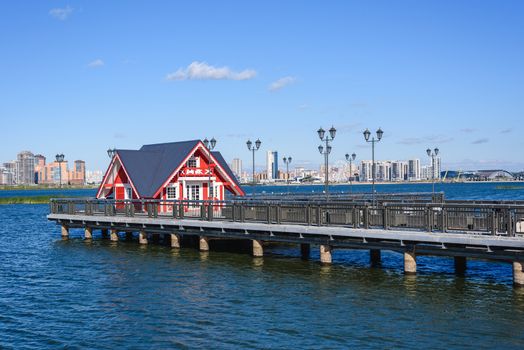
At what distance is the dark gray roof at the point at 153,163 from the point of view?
138 ft

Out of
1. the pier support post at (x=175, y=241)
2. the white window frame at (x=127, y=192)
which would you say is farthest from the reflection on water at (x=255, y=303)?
the white window frame at (x=127, y=192)

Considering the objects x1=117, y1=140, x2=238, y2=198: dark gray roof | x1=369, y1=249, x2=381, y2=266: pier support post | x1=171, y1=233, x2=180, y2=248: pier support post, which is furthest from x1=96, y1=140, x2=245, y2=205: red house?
x1=369, y1=249, x2=381, y2=266: pier support post

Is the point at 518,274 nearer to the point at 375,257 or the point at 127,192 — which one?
the point at 375,257

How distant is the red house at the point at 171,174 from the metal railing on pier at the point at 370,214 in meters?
2.76

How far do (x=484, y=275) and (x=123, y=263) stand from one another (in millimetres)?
17805

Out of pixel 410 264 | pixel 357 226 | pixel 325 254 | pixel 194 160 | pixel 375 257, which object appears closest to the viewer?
pixel 410 264

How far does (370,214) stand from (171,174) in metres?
18.7

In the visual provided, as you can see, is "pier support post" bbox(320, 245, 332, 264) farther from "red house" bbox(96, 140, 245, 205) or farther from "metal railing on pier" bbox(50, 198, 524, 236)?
"red house" bbox(96, 140, 245, 205)

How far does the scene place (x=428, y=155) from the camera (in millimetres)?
50125

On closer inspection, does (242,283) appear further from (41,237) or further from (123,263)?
(41,237)

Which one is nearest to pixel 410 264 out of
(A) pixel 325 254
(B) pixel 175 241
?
(A) pixel 325 254

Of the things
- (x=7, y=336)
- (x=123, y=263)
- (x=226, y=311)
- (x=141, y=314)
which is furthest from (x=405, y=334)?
(x=123, y=263)

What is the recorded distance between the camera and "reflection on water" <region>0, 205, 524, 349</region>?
1783 cm

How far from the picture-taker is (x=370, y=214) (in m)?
26.9
